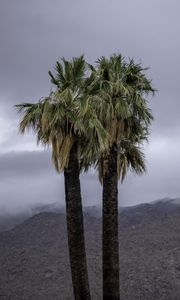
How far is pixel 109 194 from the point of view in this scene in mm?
18688

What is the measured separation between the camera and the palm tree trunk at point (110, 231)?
58.2ft

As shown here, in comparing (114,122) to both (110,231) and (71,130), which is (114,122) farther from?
(110,231)

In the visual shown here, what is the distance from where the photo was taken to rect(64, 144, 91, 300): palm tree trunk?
57.1 ft

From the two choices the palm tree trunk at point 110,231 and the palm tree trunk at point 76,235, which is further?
Answer: the palm tree trunk at point 110,231

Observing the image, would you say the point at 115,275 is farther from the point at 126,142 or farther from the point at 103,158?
the point at 126,142

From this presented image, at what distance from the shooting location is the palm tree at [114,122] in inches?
709

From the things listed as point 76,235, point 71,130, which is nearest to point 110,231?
point 76,235

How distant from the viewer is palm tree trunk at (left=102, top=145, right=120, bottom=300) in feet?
58.2

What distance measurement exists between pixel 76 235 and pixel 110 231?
1271 millimetres

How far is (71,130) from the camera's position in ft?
61.2

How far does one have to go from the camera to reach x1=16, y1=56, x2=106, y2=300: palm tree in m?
17.6

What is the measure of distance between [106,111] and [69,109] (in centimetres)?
129

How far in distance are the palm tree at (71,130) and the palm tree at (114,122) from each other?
2.43ft

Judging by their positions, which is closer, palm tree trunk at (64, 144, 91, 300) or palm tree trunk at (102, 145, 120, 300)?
palm tree trunk at (64, 144, 91, 300)
